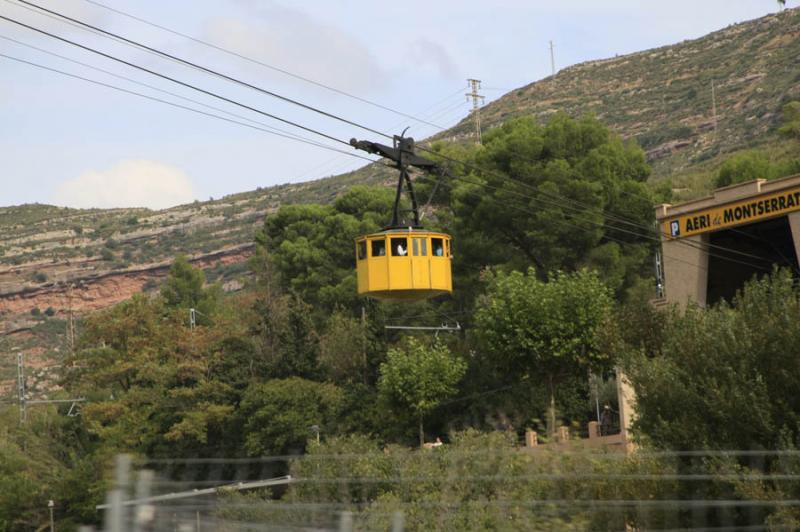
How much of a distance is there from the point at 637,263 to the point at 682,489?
31.2 m

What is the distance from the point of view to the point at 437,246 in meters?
30.0

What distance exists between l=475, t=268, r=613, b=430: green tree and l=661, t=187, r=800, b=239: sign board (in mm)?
3616

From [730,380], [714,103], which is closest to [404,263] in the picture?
[730,380]

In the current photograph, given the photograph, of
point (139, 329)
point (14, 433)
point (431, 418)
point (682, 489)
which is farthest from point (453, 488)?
point (14, 433)

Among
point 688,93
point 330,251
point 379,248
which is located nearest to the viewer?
point 379,248

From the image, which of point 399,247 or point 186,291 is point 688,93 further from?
point 399,247

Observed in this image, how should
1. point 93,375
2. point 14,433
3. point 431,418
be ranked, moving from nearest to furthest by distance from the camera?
point 431,418 < point 93,375 < point 14,433

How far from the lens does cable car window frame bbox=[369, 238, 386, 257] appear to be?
29688mm

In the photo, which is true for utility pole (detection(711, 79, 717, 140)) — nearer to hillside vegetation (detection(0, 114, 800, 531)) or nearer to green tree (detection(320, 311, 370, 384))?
hillside vegetation (detection(0, 114, 800, 531))

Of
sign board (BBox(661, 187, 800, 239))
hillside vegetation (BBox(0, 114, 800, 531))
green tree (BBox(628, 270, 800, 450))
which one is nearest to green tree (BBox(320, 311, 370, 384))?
hillside vegetation (BBox(0, 114, 800, 531))

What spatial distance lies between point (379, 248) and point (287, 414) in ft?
56.8

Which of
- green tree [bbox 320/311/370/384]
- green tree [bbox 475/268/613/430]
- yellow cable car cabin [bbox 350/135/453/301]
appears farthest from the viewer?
green tree [bbox 320/311/370/384]

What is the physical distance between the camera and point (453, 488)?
680 inches

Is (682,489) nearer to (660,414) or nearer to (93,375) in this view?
(660,414)
